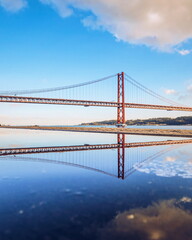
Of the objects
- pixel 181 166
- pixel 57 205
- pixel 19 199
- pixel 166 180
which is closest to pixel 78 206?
pixel 57 205

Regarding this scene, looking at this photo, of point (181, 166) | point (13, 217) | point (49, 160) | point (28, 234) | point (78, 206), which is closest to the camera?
point (28, 234)

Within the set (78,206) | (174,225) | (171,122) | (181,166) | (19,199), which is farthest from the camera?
(171,122)

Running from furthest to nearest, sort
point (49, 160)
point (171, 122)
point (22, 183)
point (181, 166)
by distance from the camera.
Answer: point (171, 122) → point (49, 160) → point (181, 166) → point (22, 183)

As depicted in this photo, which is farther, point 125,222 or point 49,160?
point 49,160

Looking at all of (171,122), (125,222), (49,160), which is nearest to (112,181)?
(125,222)

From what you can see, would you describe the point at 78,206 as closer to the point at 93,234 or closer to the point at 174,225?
the point at 93,234

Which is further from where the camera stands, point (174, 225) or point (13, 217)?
point (13, 217)

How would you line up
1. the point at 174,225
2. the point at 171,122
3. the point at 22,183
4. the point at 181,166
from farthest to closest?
the point at 171,122, the point at 181,166, the point at 22,183, the point at 174,225

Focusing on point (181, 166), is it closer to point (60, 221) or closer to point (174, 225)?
point (174, 225)
